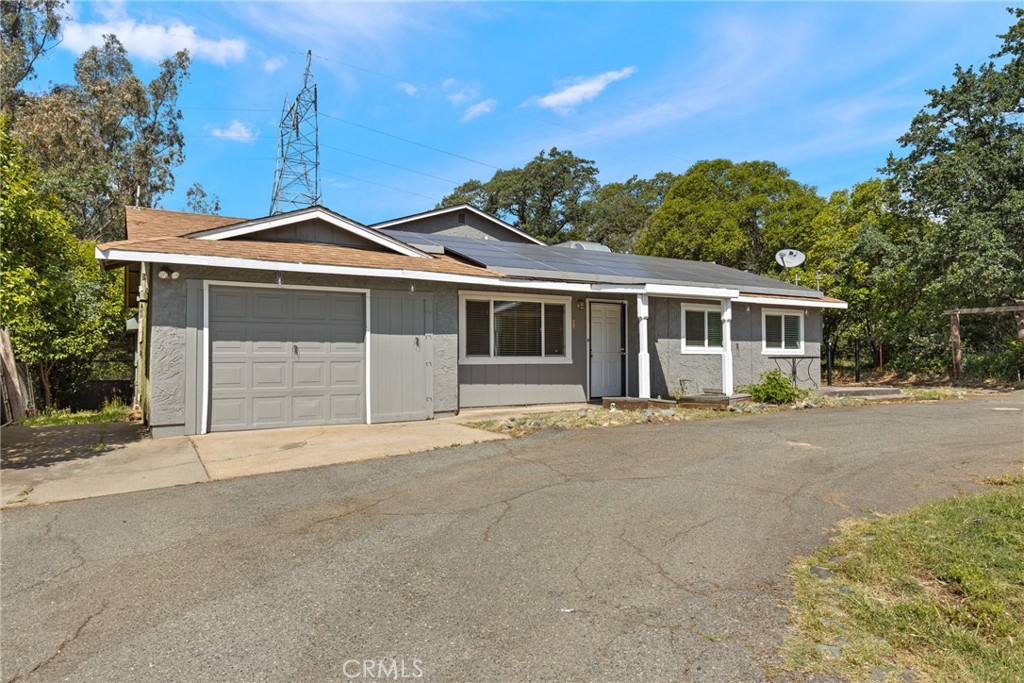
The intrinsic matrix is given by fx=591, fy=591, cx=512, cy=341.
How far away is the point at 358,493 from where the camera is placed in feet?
17.8

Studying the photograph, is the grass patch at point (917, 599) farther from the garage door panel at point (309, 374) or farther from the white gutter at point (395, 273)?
the garage door panel at point (309, 374)

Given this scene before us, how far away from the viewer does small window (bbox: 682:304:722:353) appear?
13.5 m

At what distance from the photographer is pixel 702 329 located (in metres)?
13.8

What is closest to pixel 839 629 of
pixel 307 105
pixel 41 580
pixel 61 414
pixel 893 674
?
pixel 893 674

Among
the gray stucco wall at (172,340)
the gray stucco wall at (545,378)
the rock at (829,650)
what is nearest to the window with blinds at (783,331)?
the gray stucco wall at (545,378)

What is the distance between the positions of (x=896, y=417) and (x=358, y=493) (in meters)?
9.24

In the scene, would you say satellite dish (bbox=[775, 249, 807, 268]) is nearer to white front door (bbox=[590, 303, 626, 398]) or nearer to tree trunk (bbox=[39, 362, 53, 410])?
white front door (bbox=[590, 303, 626, 398])

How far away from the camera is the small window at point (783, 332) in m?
15.0

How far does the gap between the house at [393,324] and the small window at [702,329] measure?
4 cm

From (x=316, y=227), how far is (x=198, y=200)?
24883mm

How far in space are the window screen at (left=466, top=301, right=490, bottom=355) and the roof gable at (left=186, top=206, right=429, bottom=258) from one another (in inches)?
57.0

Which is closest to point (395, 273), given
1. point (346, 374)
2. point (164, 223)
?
point (346, 374)

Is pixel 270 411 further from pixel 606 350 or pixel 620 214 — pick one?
pixel 620 214

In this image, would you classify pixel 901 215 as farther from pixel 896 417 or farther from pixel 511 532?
pixel 511 532
